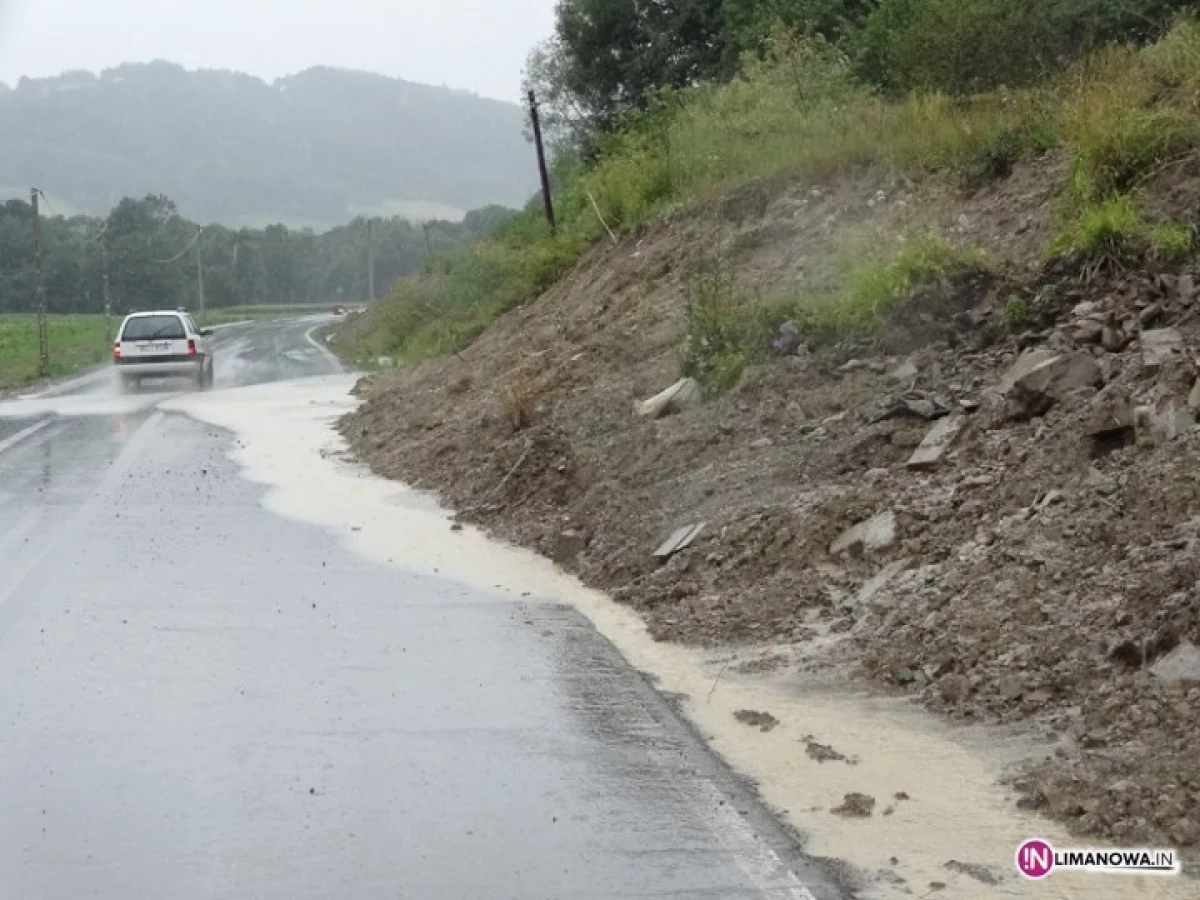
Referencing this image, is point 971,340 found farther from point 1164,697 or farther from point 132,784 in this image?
point 132,784

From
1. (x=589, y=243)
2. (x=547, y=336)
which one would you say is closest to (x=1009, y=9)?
(x=547, y=336)

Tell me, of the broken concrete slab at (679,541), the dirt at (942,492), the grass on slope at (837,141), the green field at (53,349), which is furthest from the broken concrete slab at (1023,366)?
the green field at (53,349)

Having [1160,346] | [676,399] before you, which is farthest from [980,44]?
[1160,346]

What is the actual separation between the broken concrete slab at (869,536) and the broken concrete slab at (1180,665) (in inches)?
103

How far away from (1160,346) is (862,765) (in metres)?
4.30

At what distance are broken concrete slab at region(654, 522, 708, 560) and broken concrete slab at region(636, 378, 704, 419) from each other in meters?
3.07

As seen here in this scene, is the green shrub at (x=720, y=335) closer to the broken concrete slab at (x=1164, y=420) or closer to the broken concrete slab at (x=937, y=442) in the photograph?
the broken concrete slab at (x=937, y=442)

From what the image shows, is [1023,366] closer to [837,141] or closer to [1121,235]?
[1121,235]

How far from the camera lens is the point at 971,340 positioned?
12.0 meters

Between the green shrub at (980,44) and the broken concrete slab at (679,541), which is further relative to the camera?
the green shrub at (980,44)

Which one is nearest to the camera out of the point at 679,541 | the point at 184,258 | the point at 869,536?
the point at 869,536

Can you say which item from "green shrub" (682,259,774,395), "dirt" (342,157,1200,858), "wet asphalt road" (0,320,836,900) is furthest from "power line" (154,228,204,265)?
"wet asphalt road" (0,320,836,900)

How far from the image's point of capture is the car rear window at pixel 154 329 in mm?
30922

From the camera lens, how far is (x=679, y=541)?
1061 centimetres
